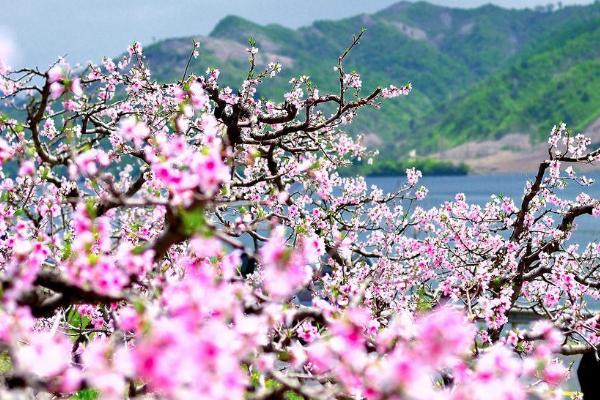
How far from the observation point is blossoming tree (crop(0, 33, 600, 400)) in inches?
102

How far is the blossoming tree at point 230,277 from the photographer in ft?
8.52

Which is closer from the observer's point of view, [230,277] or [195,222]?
[195,222]

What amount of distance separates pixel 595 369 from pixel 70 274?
11464 millimetres

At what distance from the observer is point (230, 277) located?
472 centimetres

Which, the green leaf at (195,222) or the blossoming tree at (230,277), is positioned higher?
the green leaf at (195,222)

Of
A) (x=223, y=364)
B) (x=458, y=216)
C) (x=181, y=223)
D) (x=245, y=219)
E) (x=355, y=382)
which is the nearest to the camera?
(x=223, y=364)

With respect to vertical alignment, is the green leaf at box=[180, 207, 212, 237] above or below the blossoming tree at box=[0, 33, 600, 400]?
above

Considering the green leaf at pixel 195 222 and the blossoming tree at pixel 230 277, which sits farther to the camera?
the green leaf at pixel 195 222

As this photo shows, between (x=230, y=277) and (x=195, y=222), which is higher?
(x=195, y=222)

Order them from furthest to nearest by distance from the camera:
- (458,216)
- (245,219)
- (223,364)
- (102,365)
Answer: (458,216) → (245,219) → (102,365) → (223,364)

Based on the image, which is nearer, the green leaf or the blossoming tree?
the blossoming tree

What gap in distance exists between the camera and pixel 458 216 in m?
13.6

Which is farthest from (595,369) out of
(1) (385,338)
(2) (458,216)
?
(1) (385,338)

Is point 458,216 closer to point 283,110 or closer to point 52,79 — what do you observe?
point 283,110
